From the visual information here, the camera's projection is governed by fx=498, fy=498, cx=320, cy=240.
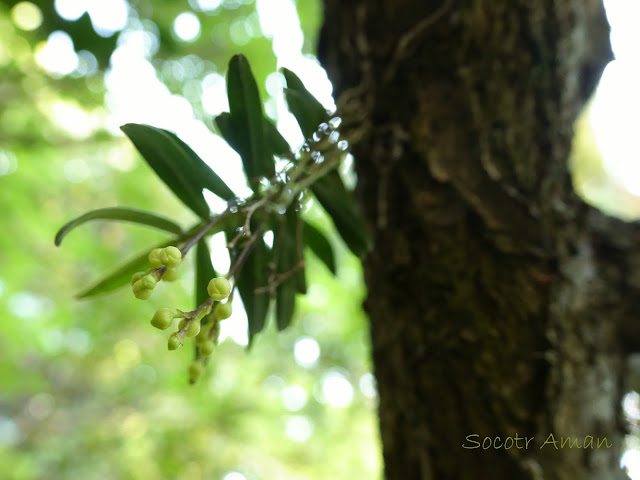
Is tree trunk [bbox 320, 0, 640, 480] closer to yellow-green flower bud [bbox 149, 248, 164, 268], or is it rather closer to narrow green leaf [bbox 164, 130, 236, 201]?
narrow green leaf [bbox 164, 130, 236, 201]

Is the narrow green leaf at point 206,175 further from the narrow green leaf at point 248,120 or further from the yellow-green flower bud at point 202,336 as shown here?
the yellow-green flower bud at point 202,336

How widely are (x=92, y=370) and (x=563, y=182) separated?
363cm

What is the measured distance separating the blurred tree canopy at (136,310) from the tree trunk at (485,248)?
86 centimetres

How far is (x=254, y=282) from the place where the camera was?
54cm

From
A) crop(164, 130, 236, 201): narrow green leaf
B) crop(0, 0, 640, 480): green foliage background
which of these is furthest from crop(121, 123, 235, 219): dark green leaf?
crop(0, 0, 640, 480): green foliage background

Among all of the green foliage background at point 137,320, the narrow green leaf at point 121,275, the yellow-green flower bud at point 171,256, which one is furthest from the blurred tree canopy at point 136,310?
the yellow-green flower bud at point 171,256

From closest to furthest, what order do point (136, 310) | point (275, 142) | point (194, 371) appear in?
point (194, 371)
point (275, 142)
point (136, 310)

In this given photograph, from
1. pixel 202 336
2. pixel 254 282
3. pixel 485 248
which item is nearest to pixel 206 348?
pixel 202 336

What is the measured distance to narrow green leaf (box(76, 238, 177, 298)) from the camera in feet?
1.78

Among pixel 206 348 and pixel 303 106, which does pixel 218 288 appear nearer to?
pixel 206 348

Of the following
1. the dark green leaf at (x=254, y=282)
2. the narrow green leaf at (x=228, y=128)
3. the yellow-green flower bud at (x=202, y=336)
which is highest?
the narrow green leaf at (x=228, y=128)

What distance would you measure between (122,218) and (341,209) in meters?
0.24

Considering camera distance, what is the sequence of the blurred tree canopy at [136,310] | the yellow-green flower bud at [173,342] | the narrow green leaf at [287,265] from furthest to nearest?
the blurred tree canopy at [136,310], the narrow green leaf at [287,265], the yellow-green flower bud at [173,342]

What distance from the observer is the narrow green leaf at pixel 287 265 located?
560mm
